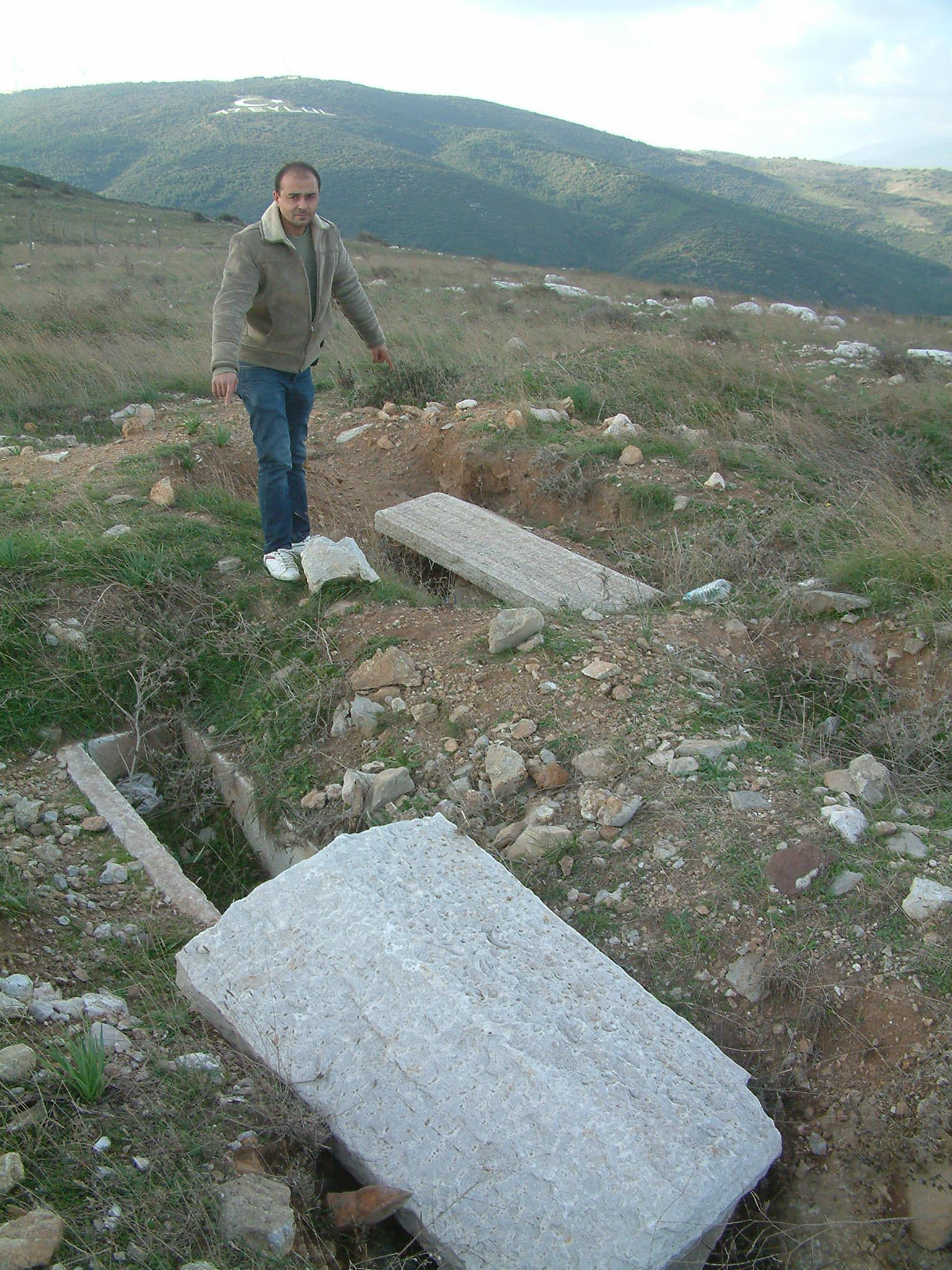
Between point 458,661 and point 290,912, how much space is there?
4.73 ft

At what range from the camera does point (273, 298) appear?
367 cm

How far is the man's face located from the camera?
347cm

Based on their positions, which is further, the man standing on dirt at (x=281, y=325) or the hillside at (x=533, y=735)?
the man standing on dirt at (x=281, y=325)

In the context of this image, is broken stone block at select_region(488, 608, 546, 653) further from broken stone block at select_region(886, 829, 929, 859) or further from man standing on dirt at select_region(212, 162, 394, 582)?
broken stone block at select_region(886, 829, 929, 859)

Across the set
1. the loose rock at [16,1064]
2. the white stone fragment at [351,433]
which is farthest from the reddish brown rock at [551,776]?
the white stone fragment at [351,433]

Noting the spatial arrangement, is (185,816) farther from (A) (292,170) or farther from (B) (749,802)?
(A) (292,170)

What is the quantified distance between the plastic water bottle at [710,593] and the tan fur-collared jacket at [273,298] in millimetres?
2194

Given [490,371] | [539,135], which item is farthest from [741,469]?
[539,135]

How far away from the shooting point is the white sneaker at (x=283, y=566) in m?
3.93

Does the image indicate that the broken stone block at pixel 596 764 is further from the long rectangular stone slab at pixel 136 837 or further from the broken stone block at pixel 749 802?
the long rectangular stone slab at pixel 136 837

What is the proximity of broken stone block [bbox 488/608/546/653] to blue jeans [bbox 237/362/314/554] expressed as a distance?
1.28 metres

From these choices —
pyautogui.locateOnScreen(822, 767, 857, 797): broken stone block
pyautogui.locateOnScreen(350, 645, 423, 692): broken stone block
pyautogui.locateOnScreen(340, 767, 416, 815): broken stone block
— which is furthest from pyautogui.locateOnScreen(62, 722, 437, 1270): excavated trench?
pyautogui.locateOnScreen(822, 767, 857, 797): broken stone block

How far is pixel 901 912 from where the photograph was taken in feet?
7.25

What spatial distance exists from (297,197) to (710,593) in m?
2.62
